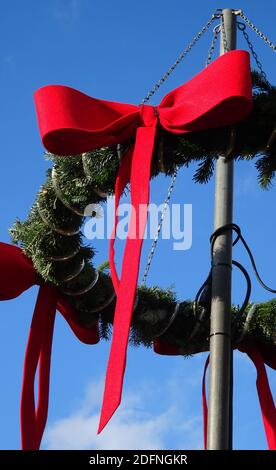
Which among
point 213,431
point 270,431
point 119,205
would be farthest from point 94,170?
point 270,431

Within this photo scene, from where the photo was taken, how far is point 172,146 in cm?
387

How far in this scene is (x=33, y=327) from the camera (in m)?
4.38

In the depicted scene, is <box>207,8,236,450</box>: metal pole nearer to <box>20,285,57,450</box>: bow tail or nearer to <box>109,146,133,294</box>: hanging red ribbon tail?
<box>109,146,133,294</box>: hanging red ribbon tail

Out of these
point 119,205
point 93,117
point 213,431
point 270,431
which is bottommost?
point 213,431

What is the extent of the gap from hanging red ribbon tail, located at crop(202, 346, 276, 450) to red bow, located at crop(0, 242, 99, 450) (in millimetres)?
686

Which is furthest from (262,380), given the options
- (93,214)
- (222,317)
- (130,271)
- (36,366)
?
(130,271)

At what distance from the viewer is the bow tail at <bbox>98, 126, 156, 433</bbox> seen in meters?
3.36

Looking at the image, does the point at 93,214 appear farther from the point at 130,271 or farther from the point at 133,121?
the point at 130,271

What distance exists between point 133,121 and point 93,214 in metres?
0.49

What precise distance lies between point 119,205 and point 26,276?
0.77 meters

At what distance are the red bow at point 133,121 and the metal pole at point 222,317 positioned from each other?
0.29m

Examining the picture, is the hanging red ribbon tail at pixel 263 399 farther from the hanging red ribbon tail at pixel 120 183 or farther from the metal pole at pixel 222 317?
the hanging red ribbon tail at pixel 120 183

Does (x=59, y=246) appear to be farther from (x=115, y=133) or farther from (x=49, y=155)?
(x=115, y=133)

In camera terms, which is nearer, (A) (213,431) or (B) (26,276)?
(A) (213,431)
